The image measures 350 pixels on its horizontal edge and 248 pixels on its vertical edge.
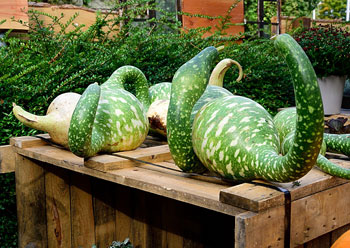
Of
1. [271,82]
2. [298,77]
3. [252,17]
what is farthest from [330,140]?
[252,17]

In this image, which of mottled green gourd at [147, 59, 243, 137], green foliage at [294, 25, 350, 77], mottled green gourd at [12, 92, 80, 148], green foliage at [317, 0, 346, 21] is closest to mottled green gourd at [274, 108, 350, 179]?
mottled green gourd at [147, 59, 243, 137]

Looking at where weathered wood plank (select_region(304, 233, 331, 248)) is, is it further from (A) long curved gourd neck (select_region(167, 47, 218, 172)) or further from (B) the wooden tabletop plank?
(A) long curved gourd neck (select_region(167, 47, 218, 172))

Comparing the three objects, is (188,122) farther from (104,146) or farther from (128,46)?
(128,46)

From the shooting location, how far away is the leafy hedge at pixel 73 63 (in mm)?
1938

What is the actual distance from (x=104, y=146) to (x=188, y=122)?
37cm

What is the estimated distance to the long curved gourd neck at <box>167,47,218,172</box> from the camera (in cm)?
108

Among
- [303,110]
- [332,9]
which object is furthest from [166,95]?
[332,9]

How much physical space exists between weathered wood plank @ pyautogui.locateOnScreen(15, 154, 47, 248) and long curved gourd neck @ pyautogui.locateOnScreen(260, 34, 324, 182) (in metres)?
1.13

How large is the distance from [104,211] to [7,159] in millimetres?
438

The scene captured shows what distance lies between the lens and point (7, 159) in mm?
1691

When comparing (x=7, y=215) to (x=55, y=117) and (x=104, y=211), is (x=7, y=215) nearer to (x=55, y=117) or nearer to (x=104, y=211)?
(x=104, y=211)

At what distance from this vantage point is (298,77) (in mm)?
765

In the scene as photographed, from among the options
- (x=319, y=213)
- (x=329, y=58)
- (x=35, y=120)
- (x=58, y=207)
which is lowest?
(x=58, y=207)

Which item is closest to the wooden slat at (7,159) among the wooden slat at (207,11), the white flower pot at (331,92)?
the white flower pot at (331,92)
